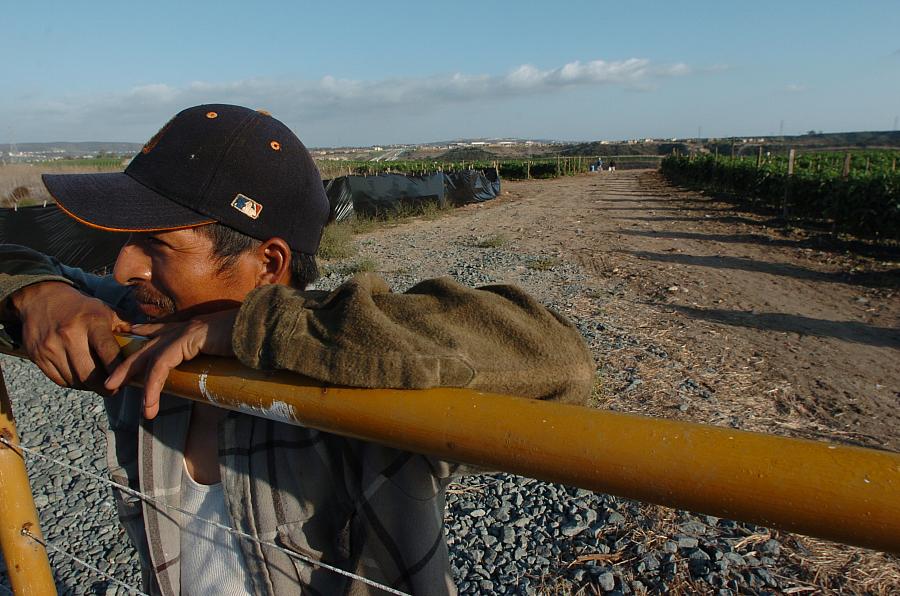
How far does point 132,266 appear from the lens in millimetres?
1256

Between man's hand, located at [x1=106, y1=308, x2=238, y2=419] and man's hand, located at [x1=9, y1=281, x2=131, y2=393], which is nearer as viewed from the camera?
man's hand, located at [x1=106, y1=308, x2=238, y2=419]

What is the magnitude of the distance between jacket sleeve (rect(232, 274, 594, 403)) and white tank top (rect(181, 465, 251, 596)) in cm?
53

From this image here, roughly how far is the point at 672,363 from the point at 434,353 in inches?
228

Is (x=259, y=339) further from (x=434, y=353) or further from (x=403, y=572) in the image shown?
(x=403, y=572)

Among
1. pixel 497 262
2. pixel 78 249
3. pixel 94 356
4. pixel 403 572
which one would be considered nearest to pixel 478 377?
pixel 403 572

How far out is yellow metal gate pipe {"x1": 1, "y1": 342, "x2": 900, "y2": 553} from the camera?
513mm

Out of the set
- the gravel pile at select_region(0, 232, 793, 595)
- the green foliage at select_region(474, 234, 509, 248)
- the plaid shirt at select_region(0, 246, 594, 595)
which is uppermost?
the plaid shirt at select_region(0, 246, 594, 595)

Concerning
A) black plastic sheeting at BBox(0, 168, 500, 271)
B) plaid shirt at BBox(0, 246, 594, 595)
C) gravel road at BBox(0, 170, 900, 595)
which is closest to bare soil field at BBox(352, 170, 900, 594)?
gravel road at BBox(0, 170, 900, 595)

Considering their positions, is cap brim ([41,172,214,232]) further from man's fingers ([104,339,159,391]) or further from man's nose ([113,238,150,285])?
man's fingers ([104,339,159,391])

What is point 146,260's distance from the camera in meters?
1.27

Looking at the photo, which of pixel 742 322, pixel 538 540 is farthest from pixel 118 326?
pixel 742 322

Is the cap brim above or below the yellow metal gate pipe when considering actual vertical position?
above

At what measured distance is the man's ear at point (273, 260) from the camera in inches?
50.3

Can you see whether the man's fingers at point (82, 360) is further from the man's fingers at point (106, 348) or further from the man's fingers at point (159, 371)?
the man's fingers at point (159, 371)
